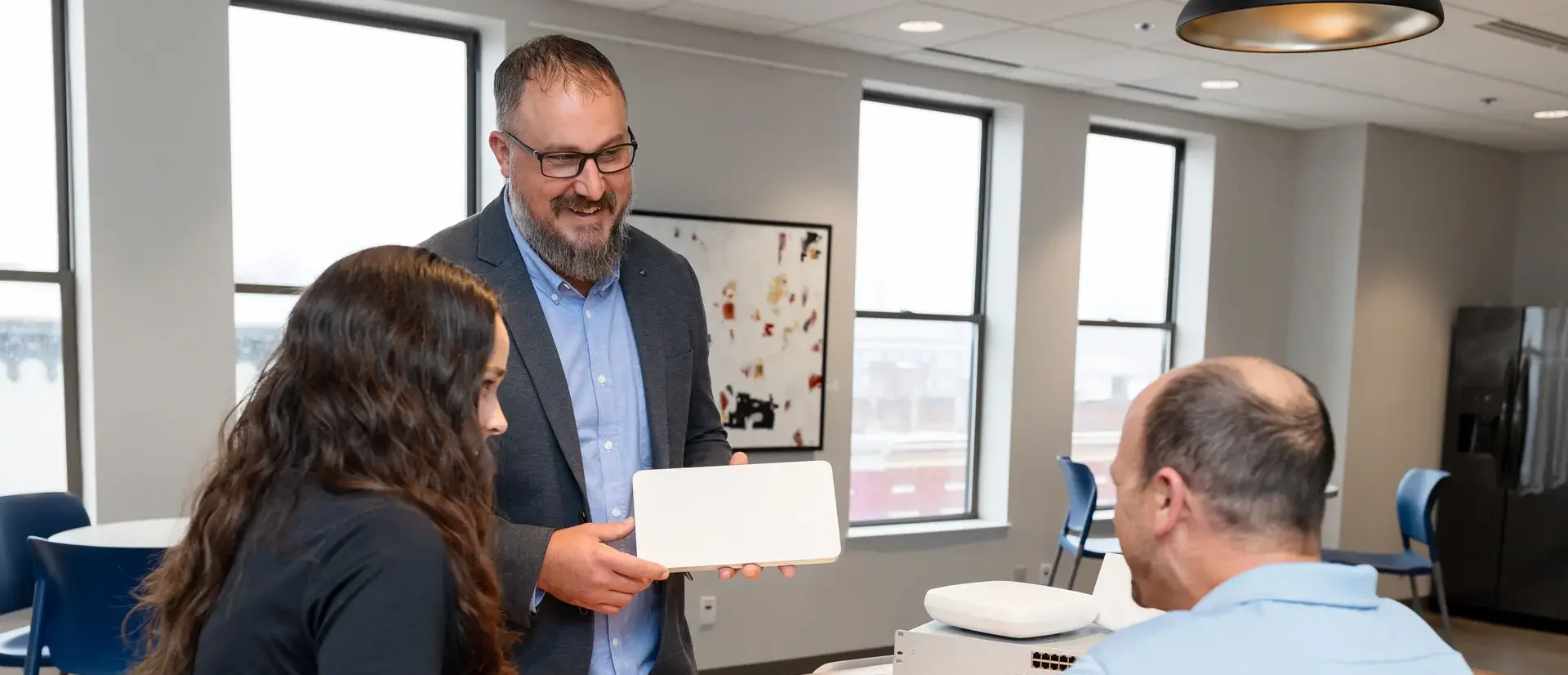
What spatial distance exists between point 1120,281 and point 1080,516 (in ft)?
5.31

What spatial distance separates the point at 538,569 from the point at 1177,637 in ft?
2.62

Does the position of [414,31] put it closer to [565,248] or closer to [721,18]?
[721,18]

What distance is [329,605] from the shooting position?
1.00 metres

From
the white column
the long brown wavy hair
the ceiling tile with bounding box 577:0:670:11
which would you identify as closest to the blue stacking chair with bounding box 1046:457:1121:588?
the ceiling tile with bounding box 577:0:670:11

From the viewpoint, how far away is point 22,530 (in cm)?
338

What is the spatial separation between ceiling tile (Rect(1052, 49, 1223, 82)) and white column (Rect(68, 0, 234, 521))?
3.36 meters

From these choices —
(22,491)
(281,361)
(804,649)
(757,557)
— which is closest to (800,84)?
(804,649)

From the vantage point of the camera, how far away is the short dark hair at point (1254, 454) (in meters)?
1.14

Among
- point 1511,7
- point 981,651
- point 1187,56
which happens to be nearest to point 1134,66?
point 1187,56

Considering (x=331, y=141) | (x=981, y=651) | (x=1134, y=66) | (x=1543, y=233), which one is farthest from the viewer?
(x=1543, y=233)

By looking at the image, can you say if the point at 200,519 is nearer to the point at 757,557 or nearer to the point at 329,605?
the point at 329,605

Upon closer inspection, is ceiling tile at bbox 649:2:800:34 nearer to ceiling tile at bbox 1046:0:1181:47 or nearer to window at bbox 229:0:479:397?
window at bbox 229:0:479:397

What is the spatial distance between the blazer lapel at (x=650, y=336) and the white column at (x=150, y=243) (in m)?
2.34

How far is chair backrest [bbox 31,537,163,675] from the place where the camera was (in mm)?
2889
